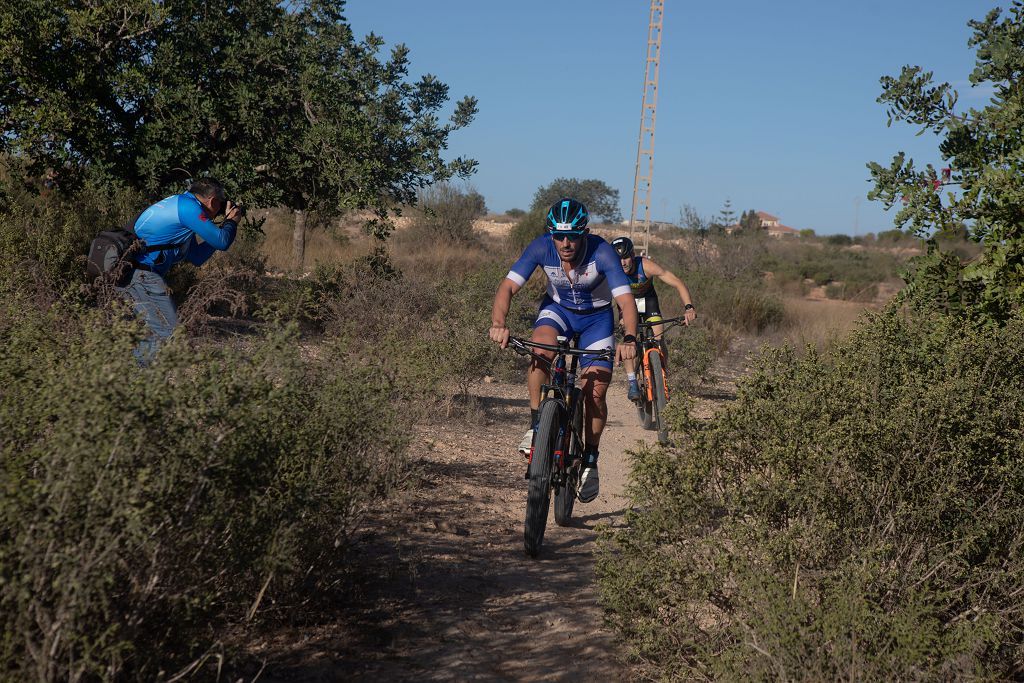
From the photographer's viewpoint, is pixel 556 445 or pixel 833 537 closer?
pixel 833 537

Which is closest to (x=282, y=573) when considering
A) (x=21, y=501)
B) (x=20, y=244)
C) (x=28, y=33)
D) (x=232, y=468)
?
(x=232, y=468)

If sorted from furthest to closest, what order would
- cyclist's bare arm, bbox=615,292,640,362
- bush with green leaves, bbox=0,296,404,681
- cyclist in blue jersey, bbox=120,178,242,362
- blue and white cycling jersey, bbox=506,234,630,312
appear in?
blue and white cycling jersey, bbox=506,234,630,312
cyclist in blue jersey, bbox=120,178,242,362
cyclist's bare arm, bbox=615,292,640,362
bush with green leaves, bbox=0,296,404,681

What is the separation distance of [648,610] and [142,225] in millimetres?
3589

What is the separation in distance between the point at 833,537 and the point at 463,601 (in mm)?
1823

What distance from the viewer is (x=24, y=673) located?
2.31 m

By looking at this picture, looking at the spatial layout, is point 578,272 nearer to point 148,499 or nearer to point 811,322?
point 148,499

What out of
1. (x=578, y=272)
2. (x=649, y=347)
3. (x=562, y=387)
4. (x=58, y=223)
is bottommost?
(x=562, y=387)

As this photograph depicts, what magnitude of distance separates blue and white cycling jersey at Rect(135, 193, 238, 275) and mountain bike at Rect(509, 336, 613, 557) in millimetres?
1796

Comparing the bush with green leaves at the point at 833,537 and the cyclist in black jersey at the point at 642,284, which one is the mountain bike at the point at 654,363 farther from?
the bush with green leaves at the point at 833,537

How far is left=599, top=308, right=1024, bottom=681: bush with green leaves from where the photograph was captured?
9.91ft

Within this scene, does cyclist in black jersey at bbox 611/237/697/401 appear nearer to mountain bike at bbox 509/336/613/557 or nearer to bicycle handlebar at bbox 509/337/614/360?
mountain bike at bbox 509/336/613/557

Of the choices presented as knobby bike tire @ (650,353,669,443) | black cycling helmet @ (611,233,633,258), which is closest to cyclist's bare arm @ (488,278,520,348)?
black cycling helmet @ (611,233,633,258)

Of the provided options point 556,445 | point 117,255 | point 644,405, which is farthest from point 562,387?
point 644,405

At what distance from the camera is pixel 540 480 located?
5.19 meters
